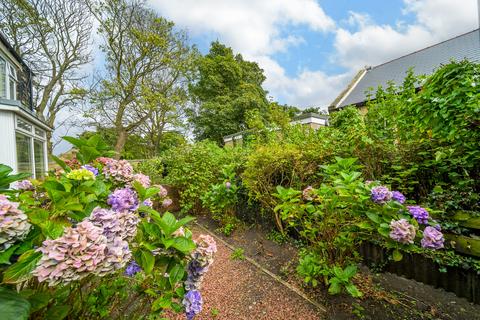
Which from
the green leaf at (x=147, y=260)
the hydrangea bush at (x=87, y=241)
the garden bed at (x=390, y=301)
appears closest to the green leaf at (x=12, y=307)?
the hydrangea bush at (x=87, y=241)

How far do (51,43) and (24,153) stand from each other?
28.9 ft

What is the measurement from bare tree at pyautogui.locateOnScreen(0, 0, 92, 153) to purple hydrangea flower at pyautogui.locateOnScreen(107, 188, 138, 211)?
15.2 metres

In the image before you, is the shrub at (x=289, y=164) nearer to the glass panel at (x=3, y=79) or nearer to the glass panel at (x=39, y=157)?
the glass panel at (x=39, y=157)

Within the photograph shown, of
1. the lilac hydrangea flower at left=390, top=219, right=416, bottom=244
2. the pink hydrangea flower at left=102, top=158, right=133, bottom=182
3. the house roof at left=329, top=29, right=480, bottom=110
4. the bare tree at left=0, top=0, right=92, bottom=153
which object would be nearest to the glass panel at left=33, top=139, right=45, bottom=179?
the bare tree at left=0, top=0, right=92, bottom=153

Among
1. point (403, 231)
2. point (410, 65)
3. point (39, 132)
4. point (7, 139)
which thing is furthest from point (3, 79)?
point (410, 65)

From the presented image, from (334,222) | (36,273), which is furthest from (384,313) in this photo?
(36,273)

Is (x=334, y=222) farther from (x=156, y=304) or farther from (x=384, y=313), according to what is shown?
(x=156, y=304)

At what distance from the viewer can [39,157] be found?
8.72 m

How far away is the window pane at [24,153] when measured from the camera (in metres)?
6.40

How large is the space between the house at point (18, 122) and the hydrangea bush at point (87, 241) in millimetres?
4363

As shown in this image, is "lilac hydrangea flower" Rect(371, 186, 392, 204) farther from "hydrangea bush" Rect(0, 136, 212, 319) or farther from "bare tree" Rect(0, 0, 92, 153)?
"bare tree" Rect(0, 0, 92, 153)

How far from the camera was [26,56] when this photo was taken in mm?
11586

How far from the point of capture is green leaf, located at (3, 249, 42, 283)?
680 millimetres

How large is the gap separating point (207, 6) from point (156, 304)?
990cm
